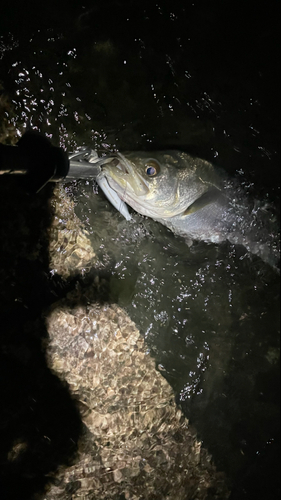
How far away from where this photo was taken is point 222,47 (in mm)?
3752

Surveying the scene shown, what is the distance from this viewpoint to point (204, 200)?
3266mm

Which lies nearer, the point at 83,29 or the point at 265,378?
the point at 83,29

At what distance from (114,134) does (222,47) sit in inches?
77.8

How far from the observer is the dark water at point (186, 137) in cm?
270

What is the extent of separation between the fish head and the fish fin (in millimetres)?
111

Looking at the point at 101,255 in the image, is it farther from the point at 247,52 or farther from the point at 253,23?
the point at 253,23

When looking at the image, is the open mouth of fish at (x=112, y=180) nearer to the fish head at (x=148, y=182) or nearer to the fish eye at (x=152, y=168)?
the fish head at (x=148, y=182)

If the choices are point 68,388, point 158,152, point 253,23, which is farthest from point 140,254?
point 253,23

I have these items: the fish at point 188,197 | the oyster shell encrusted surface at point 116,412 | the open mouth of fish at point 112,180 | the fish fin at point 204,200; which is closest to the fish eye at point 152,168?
the fish at point 188,197

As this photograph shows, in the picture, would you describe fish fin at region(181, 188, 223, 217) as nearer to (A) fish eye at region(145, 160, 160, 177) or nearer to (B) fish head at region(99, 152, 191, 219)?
(B) fish head at region(99, 152, 191, 219)

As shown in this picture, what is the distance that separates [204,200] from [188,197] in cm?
21

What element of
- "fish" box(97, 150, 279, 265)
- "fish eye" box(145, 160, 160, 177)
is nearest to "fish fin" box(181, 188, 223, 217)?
"fish" box(97, 150, 279, 265)

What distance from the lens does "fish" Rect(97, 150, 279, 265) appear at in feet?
8.99

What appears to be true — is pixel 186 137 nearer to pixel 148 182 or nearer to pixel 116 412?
pixel 148 182
